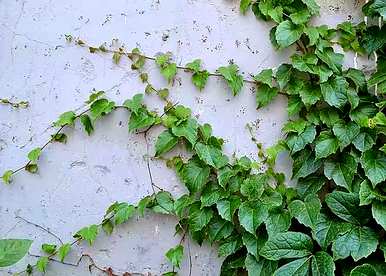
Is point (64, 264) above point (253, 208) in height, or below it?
below

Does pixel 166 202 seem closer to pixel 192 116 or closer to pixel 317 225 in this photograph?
pixel 192 116

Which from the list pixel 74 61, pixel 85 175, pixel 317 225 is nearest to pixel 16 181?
pixel 85 175

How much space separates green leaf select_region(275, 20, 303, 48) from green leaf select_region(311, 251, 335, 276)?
0.73 meters

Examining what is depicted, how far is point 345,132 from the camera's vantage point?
1.78 meters

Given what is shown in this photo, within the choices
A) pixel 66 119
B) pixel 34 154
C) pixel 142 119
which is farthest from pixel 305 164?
pixel 34 154

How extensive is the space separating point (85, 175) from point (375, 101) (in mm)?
1108

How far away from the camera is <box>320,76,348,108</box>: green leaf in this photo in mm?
1803

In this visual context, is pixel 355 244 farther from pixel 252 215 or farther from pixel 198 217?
pixel 198 217

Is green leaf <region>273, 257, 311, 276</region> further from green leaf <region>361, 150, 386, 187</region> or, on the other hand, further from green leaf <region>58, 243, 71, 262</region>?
green leaf <region>58, 243, 71, 262</region>

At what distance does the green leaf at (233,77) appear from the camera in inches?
74.8

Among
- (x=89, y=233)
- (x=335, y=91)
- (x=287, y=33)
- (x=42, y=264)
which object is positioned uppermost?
(x=287, y=33)

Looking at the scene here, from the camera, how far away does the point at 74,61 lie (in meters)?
2.01

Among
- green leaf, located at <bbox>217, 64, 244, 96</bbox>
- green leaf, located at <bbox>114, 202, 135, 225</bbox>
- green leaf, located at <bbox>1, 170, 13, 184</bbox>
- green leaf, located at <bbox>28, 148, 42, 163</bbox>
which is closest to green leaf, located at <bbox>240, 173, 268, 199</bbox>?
green leaf, located at <bbox>217, 64, 244, 96</bbox>

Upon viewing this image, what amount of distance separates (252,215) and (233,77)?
0.50 metres
